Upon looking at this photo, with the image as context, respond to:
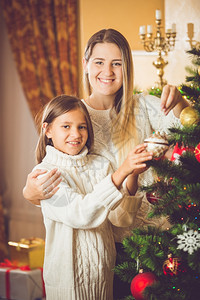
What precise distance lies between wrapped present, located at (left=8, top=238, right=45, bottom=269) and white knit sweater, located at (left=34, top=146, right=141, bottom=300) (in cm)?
189

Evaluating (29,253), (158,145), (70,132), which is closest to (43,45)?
(29,253)

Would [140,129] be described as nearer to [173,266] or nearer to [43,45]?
[173,266]

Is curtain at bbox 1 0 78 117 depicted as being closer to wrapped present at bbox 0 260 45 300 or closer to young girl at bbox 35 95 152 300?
wrapped present at bbox 0 260 45 300

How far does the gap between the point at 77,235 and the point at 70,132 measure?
401mm

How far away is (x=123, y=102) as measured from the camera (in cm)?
179

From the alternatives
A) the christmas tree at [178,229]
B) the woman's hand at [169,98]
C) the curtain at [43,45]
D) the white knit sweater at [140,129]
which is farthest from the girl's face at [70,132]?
the curtain at [43,45]

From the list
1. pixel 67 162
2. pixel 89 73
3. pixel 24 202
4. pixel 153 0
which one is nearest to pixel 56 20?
pixel 153 0

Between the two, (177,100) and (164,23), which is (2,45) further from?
(177,100)

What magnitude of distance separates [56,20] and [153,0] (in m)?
1.22

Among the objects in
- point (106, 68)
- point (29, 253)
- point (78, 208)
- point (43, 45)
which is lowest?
point (29, 253)

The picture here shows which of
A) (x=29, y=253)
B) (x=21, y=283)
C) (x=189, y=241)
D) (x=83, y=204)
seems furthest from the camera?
(x=29, y=253)

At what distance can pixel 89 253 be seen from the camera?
1.58 metres

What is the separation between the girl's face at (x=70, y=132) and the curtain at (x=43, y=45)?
2.39 metres

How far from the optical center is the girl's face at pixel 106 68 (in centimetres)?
174
